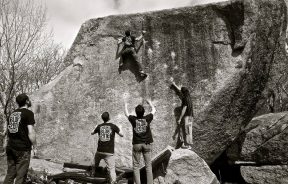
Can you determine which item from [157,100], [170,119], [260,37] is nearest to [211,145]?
[170,119]

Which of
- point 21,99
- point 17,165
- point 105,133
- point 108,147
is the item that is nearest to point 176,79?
point 105,133

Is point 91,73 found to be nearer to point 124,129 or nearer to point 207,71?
point 124,129

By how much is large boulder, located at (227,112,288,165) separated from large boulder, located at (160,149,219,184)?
118 inches

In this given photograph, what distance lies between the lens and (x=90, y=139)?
31.0ft

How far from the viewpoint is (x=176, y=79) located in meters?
9.44

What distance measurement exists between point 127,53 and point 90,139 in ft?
8.37

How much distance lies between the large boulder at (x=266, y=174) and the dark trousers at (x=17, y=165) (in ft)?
21.1

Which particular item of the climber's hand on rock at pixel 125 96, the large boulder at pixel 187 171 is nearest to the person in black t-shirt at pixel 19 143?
the large boulder at pixel 187 171

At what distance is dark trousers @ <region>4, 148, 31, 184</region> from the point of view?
5344 mm

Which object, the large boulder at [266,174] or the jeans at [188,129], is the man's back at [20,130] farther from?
the large boulder at [266,174]

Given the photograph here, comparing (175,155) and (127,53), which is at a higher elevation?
(127,53)

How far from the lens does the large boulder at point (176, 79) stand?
9.18m

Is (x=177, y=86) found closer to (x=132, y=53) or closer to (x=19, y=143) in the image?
Result: (x=132, y=53)

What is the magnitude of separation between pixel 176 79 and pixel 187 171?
9.56 feet
